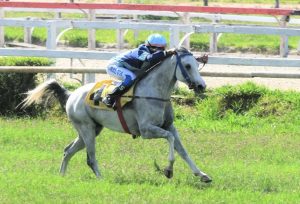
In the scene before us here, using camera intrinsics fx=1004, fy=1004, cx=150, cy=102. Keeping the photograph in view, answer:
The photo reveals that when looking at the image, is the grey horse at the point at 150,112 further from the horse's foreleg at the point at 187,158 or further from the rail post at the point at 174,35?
the rail post at the point at 174,35

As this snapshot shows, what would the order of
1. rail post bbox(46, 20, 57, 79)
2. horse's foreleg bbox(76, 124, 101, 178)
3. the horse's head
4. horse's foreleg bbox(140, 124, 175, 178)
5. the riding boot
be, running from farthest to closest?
1. rail post bbox(46, 20, 57, 79)
2. the riding boot
3. horse's foreleg bbox(76, 124, 101, 178)
4. the horse's head
5. horse's foreleg bbox(140, 124, 175, 178)

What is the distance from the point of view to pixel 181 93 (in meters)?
18.2

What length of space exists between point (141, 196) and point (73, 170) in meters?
2.65

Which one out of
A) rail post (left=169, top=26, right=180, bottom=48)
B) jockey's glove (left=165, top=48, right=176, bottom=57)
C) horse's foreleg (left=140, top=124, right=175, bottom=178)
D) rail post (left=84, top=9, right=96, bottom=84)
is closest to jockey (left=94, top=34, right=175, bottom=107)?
jockey's glove (left=165, top=48, right=176, bottom=57)

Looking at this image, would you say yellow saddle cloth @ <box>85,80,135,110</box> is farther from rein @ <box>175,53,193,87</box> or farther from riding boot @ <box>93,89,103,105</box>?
rein @ <box>175,53,193,87</box>

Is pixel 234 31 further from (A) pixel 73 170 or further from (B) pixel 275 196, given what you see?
(B) pixel 275 196

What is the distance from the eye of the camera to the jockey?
473 inches

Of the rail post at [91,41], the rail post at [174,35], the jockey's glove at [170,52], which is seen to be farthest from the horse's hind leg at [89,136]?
the rail post at [174,35]

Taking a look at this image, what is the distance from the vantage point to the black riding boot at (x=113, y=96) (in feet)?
40.1

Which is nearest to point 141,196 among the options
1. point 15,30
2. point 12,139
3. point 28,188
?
point 28,188

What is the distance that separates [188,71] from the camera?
38.7 ft

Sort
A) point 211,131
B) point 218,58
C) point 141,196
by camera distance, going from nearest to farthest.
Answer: point 141,196 < point 211,131 < point 218,58

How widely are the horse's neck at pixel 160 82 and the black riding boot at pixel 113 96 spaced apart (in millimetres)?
229

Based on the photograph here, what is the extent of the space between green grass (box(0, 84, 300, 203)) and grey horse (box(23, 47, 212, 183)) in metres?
0.28
